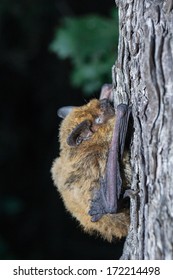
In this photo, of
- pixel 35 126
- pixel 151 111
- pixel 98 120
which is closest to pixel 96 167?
pixel 98 120

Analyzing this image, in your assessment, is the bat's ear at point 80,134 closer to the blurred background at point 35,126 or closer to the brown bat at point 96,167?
the brown bat at point 96,167

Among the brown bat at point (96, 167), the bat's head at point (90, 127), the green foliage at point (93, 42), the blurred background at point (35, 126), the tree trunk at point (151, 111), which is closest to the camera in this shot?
the tree trunk at point (151, 111)

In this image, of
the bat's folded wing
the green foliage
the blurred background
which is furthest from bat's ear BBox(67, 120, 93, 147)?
the blurred background

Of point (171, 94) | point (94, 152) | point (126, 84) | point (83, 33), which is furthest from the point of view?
point (83, 33)

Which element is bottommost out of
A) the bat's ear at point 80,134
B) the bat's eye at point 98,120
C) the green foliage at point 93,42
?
the bat's ear at point 80,134

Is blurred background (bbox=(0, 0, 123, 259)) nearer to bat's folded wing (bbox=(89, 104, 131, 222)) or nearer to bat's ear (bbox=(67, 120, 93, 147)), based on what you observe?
bat's ear (bbox=(67, 120, 93, 147))

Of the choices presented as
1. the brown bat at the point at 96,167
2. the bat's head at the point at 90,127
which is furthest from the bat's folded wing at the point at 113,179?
the bat's head at the point at 90,127

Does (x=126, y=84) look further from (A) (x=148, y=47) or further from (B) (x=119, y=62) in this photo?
(A) (x=148, y=47)

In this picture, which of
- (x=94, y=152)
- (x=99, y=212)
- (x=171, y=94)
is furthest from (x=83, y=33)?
(x=171, y=94)
